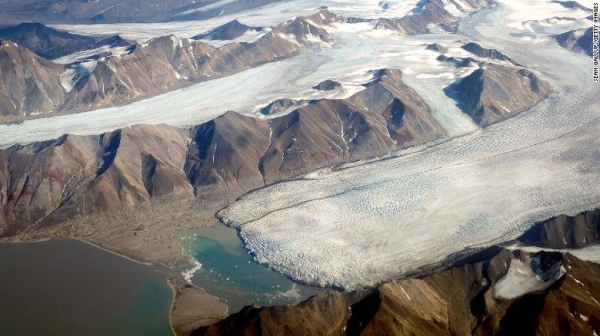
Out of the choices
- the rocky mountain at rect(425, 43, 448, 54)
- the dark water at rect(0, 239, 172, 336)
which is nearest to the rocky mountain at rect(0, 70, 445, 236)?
the dark water at rect(0, 239, 172, 336)

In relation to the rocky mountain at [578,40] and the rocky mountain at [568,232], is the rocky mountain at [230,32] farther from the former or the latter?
the rocky mountain at [568,232]

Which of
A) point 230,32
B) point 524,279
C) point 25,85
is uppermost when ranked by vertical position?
point 524,279

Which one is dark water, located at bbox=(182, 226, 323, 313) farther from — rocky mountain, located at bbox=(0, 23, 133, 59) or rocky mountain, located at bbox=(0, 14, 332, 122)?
rocky mountain, located at bbox=(0, 23, 133, 59)

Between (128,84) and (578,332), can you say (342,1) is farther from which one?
(578,332)

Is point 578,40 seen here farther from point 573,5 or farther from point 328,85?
point 328,85

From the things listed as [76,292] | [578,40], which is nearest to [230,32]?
[578,40]

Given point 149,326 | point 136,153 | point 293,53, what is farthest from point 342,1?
point 149,326
